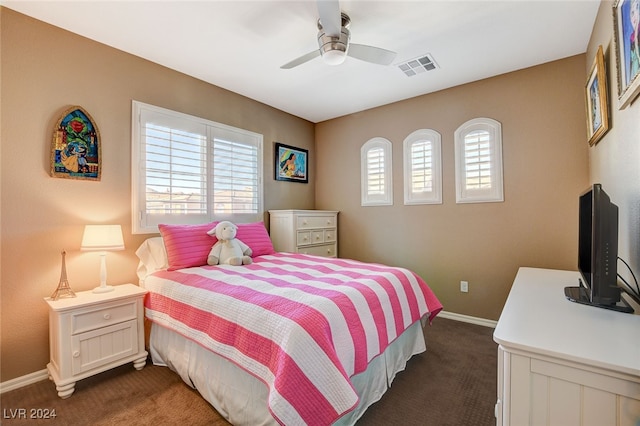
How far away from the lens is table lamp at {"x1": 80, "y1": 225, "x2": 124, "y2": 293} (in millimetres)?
2137

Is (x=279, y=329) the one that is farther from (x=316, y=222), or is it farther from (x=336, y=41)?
(x=316, y=222)

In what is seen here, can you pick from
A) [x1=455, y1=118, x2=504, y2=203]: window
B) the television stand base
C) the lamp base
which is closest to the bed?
the lamp base

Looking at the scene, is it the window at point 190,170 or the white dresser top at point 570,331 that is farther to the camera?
the window at point 190,170

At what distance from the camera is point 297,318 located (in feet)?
4.61

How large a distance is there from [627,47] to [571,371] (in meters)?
1.51

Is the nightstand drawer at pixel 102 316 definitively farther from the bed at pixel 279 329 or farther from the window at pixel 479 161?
the window at pixel 479 161

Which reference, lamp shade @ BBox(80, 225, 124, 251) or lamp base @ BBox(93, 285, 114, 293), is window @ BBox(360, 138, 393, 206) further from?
lamp base @ BBox(93, 285, 114, 293)

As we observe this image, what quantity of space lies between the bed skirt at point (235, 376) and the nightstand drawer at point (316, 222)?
1911mm

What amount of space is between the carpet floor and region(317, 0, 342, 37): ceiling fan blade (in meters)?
2.44

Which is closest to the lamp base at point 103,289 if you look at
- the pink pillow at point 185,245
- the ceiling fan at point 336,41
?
the pink pillow at point 185,245

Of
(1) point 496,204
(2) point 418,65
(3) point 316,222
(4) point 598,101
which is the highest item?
(2) point 418,65

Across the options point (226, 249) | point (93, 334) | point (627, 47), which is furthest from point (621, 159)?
point (93, 334)

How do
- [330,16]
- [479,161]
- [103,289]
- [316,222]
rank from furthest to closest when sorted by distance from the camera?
[316,222], [479,161], [103,289], [330,16]

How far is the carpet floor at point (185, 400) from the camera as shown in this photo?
1689 mm
